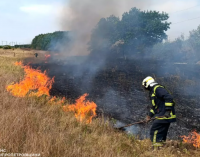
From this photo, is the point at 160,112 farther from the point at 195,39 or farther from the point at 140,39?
the point at 140,39

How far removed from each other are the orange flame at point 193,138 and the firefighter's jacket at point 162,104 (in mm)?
1459

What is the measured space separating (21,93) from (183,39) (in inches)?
1287

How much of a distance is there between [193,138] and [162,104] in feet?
8.11

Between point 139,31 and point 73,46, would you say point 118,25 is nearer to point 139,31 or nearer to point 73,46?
point 139,31

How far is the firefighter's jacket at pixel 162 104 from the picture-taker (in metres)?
4.96

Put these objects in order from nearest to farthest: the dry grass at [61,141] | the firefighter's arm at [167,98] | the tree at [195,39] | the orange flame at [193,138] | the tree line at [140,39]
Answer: the dry grass at [61,141]
the firefighter's arm at [167,98]
the orange flame at [193,138]
the tree at [195,39]
the tree line at [140,39]

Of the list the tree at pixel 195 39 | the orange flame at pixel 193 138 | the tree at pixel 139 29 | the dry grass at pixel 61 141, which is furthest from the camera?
the tree at pixel 139 29

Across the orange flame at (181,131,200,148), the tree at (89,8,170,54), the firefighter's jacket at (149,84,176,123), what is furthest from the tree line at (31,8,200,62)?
the firefighter's jacket at (149,84,176,123)

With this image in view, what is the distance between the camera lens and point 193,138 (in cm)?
633

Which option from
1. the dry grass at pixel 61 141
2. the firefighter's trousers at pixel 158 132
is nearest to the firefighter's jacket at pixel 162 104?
the firefighter's trousers at pixel 158 132

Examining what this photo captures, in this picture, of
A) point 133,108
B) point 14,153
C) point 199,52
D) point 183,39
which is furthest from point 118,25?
point 14,153

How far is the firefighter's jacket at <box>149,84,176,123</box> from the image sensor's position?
16.3 ft

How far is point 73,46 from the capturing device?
53469mm

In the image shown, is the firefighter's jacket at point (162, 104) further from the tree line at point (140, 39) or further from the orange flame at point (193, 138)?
the tree line at point (140, 39)
